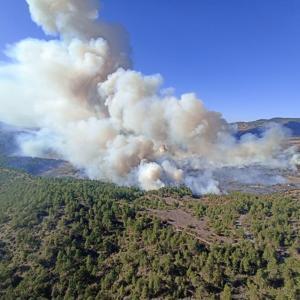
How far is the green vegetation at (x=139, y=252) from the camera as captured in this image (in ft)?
306

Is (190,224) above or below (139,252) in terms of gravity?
above

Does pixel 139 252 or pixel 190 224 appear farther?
pixel 190 224

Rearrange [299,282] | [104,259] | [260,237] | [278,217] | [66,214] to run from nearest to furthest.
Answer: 1. [299,282]
2. [104,259]
3. [260,237]
4. [278,217]
5. [66,214]

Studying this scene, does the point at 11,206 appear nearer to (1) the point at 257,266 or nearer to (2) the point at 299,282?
(1) the point at 257,266

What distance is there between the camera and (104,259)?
367ft

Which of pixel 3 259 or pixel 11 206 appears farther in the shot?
pixel 11 206

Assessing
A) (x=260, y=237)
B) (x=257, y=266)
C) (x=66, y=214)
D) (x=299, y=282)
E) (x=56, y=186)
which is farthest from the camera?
(x=56, y=186)

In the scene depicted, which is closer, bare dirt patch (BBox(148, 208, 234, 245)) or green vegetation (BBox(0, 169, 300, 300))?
green vegetation (BBox(0, 169, 300, 300))

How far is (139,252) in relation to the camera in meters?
110

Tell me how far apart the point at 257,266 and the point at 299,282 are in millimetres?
13405

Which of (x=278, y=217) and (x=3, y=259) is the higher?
(x=278, y=217)

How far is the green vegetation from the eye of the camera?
93.4 meters

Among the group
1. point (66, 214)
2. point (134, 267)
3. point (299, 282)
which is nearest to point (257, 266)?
point (299, 282)

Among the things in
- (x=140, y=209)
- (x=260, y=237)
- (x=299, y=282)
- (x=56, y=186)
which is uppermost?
(x=56, y=186)
